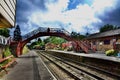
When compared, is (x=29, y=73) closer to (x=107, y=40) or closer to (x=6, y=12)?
(x=6, y=12)

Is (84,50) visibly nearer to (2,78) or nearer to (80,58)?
(80,58)

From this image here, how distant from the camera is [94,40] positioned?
168 ft

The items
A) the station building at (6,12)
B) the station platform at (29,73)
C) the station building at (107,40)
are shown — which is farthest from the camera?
the station building at (107,40)

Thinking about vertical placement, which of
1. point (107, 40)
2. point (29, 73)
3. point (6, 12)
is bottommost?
point (29, 73)

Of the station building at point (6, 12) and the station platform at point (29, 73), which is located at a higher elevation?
the station building at point (6, 12)

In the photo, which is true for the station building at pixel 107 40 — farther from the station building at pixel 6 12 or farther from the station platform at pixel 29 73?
the station building at pixel 6 12

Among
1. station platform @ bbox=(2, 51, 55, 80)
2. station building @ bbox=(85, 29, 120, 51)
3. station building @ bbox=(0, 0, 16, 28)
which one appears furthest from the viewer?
station building @ bbox=(85, 29, 120, 51)

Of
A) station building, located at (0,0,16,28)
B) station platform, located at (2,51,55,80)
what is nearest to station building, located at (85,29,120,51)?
station platform, located at (2,51,55,80)

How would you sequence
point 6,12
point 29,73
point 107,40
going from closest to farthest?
point 6,12
point 29,73
point 107,40

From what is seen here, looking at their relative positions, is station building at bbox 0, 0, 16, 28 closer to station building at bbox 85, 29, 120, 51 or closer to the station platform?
the station platform

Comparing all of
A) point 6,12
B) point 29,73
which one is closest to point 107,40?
point 29,73

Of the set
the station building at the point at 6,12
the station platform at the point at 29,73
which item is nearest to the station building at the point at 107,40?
the station platform at the point at 29,73

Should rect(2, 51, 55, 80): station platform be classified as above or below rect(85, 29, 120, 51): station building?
below

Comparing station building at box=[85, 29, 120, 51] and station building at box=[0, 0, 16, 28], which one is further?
station building at box=[85, 29, 120, 51]
